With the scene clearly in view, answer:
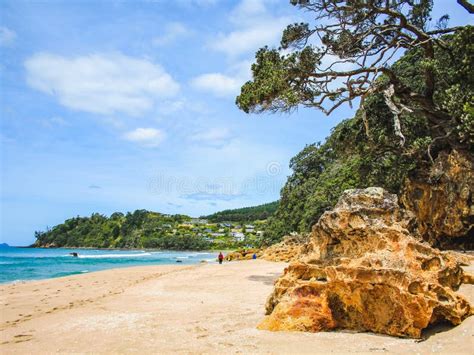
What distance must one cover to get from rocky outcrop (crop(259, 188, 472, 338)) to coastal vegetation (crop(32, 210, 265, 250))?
304ft

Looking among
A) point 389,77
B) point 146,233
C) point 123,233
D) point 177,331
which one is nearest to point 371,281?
→ point 177,331

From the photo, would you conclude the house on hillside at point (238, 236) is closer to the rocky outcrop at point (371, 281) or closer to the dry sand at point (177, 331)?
the dry sand at point (177, 331)

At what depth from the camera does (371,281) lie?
17.5ft

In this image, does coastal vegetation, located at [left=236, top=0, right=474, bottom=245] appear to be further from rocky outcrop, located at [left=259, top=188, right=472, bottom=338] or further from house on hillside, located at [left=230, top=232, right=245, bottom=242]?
house on hillside, located at [left=230, top=232, right=245, bottom=242]

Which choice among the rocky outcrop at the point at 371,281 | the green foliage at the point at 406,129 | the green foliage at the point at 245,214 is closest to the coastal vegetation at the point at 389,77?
the green foliage at the point at 406,129

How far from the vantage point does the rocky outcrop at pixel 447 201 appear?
14.4m

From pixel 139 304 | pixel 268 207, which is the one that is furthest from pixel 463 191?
pixel 268 207

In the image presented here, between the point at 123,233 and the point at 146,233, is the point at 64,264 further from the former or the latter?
the point at 123,233

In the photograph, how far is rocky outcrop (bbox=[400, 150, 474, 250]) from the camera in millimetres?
14401

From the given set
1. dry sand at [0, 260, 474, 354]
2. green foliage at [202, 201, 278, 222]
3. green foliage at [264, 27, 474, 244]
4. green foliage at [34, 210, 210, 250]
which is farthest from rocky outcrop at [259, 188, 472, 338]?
green foliage at [202, 201, 278, 222]

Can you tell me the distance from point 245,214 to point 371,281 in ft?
509

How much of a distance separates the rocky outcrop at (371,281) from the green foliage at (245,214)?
449ft

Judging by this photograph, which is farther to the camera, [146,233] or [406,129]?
[146,233]

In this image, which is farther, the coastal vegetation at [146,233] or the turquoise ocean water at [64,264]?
the coastal vegetation at [146,233]
